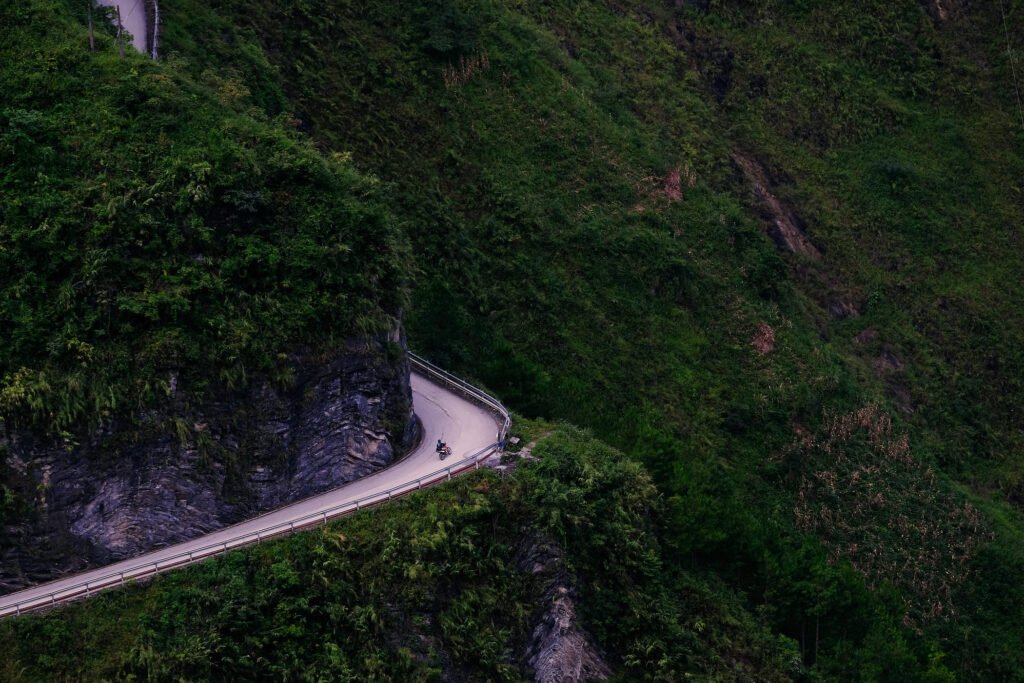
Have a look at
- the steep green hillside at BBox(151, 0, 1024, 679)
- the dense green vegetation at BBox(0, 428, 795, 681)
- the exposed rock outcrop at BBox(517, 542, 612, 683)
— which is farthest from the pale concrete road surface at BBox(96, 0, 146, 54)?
the exposed rock outcrop at BBox(517, 542, 612, 683)

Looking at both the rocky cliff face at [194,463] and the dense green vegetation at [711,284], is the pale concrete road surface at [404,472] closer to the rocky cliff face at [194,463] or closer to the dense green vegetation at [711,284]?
the rocky cliff face at [194,463]

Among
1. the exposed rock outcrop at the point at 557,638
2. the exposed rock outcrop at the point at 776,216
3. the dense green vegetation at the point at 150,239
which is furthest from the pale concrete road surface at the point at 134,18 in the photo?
the exposed rock outcrop at the point at 776,216

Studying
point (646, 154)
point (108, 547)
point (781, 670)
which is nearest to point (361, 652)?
point (108, 547)

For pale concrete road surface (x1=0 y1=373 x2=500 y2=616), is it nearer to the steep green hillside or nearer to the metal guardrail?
the metal guardrail

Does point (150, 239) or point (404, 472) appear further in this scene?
point (404, 472)

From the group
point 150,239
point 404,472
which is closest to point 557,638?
point 404,472

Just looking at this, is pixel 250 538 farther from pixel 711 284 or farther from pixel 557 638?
pixel 711 284

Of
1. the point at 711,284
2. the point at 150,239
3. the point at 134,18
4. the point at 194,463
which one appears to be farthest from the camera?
the point at 711,284
